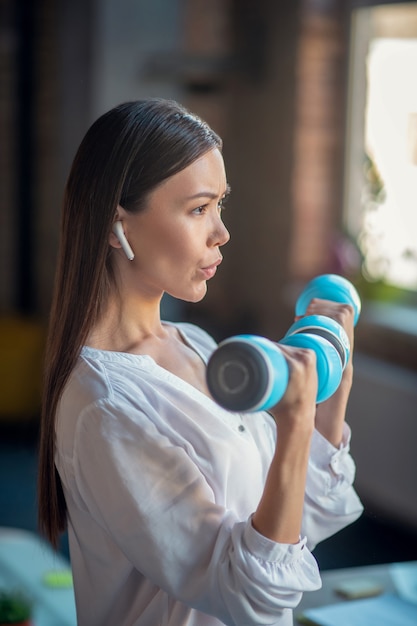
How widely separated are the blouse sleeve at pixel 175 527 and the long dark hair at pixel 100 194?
0.37 ft

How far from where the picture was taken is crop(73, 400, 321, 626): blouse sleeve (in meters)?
0.88

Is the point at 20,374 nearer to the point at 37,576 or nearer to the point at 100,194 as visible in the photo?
the point at 37,576

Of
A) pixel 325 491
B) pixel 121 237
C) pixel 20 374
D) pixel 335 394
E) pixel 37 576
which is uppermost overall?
pixel 121 237

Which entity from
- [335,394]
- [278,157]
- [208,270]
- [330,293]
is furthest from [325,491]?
[278,157]

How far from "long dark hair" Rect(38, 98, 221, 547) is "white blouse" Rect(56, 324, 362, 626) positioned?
0.04m

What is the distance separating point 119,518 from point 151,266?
262 mm

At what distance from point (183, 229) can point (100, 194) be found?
0.09m

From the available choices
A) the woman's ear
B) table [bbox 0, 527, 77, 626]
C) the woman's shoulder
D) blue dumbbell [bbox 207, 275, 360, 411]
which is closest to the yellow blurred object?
table [bbox 0, 527, 77, 626]

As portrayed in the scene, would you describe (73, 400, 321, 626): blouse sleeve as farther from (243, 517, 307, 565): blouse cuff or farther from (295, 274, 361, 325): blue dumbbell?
(295, 274, 361, 325): blue dumbbell

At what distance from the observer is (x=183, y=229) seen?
97 centimetres

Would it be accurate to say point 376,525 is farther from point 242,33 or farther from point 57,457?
point 57,457

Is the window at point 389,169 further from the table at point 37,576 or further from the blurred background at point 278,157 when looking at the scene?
the table at point 37,576

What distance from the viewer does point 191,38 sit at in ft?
14.6

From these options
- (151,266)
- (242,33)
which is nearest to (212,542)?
(151,266)
